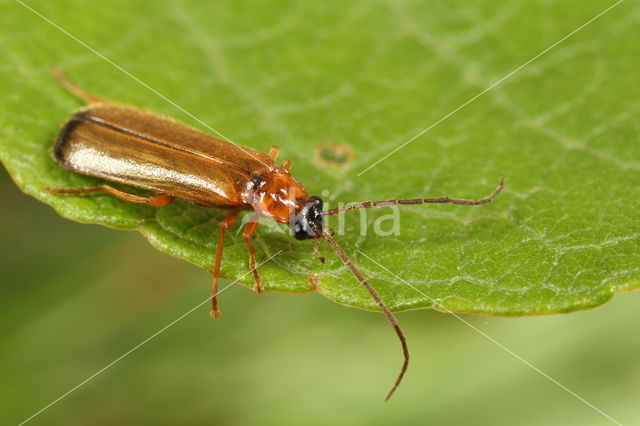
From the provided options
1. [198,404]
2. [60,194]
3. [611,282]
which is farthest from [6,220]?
[611,282]

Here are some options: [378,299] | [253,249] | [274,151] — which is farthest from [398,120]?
[378,299]

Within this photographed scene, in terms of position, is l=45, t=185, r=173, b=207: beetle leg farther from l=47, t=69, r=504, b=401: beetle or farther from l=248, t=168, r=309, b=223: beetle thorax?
l=248, t=168, r=309, b=223: beetle thorax

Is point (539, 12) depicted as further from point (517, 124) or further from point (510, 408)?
point (510, 408)

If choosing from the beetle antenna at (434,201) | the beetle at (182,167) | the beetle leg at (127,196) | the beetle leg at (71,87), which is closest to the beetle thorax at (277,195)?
the beetle at (182,167)

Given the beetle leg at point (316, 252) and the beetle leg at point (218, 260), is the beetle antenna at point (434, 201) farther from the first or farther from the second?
the beetle leg at point (218, 260)

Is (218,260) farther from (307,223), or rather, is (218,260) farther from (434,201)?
(434,201)

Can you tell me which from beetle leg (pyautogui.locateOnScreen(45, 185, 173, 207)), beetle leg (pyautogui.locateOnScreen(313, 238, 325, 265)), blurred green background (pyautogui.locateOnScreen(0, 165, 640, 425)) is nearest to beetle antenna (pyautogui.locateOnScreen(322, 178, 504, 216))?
beetle leg (pyautogui.locateOnScreen(313, 238, 325, 265))
